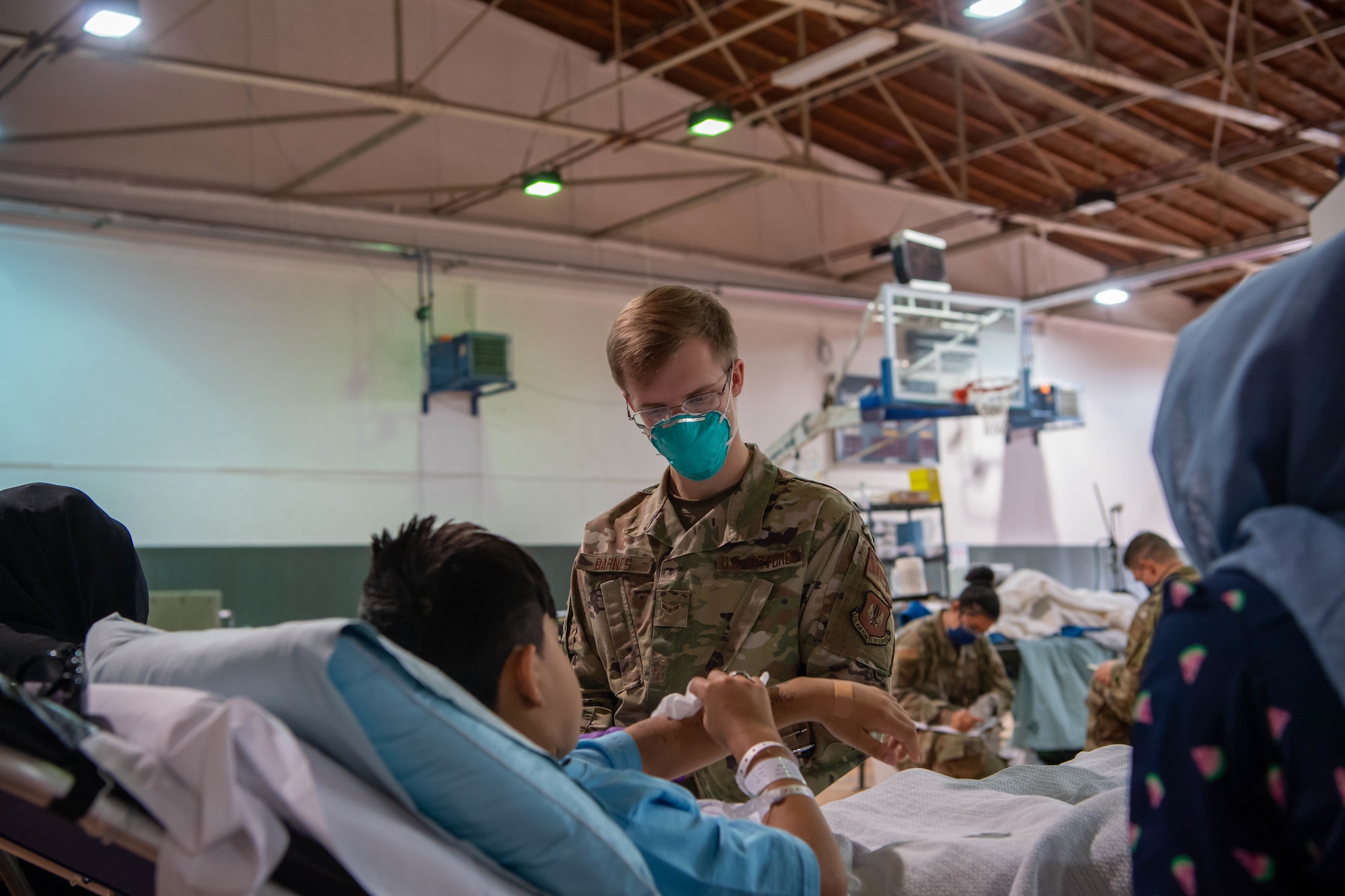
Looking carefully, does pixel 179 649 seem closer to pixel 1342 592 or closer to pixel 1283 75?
pixel 1342 592

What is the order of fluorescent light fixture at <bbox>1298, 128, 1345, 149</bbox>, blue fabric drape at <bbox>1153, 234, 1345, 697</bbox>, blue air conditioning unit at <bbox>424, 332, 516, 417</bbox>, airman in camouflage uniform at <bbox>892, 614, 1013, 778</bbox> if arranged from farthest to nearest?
fluorescent light fixture at <bbox>1298, 128, 1345, 149</bbox> < blue air conditioning unit at <bbox>424, 332, 516, 417</bbox> < airman in camouflage uniform at <bbox>892, 614, 1013, 778</bbox> < blue fabric drape at <bbox>1153, 234, 1345, 697</bbox>

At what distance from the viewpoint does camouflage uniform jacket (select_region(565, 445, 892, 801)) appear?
5.49 feet

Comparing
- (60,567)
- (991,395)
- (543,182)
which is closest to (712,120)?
(543,182)

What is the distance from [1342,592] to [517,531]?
8.64 metres

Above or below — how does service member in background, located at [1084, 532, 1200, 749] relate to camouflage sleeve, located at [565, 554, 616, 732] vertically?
below

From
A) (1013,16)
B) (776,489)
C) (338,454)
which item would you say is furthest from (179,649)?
(1013,16)

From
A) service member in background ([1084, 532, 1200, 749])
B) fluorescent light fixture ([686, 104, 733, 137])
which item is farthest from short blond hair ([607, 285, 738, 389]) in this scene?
fluorescent light fixture ([686, 104, 733, 137])

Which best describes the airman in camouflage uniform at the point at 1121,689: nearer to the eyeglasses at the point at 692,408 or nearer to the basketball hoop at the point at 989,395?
the eyeglasses at the point at 692,408

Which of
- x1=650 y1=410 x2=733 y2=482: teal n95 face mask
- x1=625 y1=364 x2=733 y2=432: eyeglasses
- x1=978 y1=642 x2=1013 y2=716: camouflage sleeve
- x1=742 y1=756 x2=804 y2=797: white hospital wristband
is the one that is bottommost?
x1=978 y1=642 x2=1013 y2=716: camouflage sleeve

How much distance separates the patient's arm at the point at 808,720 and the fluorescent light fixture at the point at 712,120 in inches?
249

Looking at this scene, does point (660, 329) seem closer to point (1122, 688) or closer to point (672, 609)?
point (672, 609)

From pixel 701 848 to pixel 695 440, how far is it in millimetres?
756

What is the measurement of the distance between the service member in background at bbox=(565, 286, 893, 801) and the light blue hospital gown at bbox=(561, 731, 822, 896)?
487 mm

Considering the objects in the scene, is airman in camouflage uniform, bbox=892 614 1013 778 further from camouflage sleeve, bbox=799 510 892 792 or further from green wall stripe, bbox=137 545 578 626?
camouflage sleeve, bbox=799 510 892 792
